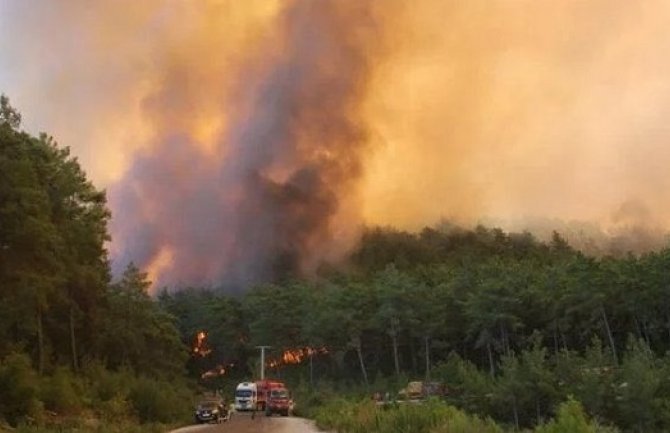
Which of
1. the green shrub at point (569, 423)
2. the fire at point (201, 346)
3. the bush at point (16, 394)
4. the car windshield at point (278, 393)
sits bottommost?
the green shrub at point (569, 423)

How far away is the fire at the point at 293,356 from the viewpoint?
426ft

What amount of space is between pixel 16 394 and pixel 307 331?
85.6 meters

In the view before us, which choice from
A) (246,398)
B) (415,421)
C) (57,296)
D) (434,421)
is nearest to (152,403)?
(57,296)

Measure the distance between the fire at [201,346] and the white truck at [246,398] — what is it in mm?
69699

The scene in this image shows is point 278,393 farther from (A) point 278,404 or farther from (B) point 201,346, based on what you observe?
(B) point 201,346

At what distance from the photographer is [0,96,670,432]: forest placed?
43.2m

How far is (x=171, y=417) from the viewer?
5578 cm

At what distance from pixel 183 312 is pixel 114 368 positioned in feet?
253

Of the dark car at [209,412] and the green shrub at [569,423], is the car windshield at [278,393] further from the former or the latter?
the green shrub at [569,423]

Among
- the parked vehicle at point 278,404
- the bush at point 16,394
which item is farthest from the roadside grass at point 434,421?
the parked vehicle at point 278,404

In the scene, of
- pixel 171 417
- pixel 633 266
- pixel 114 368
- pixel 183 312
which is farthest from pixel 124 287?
pixel 183 312

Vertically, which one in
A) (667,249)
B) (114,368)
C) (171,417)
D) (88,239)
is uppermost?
(667,249)

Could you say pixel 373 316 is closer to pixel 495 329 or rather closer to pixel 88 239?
pixel 495 329

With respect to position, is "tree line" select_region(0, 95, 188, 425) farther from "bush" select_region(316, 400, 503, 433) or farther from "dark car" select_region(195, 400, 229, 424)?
"bush" select_region(316, 400, 503, 433)
